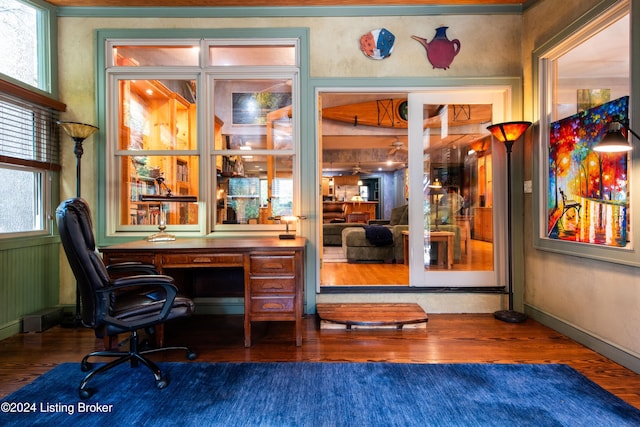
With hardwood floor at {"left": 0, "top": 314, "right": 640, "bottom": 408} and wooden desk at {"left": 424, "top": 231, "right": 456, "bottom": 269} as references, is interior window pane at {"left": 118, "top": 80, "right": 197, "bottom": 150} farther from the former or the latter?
wooden desk at {"left": 424, "top": 231, "right": 456, "bottom": 269}

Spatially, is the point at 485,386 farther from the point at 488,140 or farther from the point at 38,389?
the point at 38,389

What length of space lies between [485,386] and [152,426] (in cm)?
193

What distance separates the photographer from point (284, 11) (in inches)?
131

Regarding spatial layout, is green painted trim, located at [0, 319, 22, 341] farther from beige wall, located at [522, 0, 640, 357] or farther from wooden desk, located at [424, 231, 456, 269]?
beige wall, located at [522, 0, 640, 357]

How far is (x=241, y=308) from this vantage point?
3389 mm

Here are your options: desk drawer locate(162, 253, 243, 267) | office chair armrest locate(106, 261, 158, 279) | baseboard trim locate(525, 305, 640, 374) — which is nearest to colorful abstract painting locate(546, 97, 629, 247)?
baseboard trim locate(525, 305, 640, 374)

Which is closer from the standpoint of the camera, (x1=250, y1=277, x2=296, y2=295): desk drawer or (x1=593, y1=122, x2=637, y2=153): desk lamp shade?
(x1=593, y1=122, x2=637, y2=153): desk lamp shade

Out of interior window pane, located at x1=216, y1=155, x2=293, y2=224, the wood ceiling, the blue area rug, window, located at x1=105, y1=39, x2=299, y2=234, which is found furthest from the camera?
interior window pane, located at x1=216, y1=155, x2=293, y2=224

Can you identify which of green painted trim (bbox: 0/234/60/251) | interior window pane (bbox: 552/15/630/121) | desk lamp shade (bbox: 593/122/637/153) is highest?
interior window pane (bbox: 552/15/630/121)

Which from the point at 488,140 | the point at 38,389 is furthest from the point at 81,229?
the point at 488,140

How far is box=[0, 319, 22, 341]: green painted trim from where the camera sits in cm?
278

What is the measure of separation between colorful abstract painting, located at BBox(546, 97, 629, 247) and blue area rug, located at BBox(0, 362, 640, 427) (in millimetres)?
1097

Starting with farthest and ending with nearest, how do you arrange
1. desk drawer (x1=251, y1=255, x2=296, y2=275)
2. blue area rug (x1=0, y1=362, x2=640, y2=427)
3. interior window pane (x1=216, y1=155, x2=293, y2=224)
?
1. interior window pane (x1=216, y1=155, x2=293, y2=224)
2. desk drawer (x1=251, y1=255, x2=296, y2=275)
3. blue area rug (x1=0, y1=362, x2=640, y2=427)

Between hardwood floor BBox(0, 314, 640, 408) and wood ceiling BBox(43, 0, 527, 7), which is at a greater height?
wood ceiling BBox(43, 0, 527, 7)
